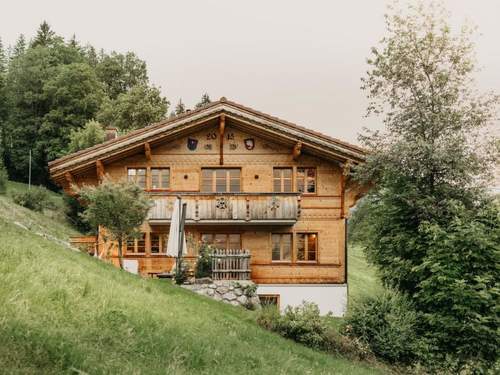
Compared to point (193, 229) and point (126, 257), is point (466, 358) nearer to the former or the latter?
point (193, 229)

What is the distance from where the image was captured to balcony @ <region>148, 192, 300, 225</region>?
26328 mm

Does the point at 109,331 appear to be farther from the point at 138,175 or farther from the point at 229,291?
the point at 138,175

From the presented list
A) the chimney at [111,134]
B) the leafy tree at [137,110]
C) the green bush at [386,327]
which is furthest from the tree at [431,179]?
the leafy tree at [137,110]

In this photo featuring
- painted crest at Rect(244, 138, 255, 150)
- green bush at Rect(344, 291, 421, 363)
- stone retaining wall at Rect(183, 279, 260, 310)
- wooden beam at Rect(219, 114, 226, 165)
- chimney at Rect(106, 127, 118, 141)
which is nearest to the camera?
green bush at Rect(344, 291, 421, 363)

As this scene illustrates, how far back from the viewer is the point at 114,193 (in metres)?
20.5

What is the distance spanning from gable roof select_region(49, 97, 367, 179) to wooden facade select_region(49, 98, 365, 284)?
0.15ft

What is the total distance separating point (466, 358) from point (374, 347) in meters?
2.77

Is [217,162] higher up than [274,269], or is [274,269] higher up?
[217,162]

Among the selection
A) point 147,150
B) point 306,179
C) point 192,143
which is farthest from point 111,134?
point 306,179

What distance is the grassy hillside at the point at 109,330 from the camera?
23.2 ft

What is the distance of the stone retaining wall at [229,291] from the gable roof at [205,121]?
8519mm

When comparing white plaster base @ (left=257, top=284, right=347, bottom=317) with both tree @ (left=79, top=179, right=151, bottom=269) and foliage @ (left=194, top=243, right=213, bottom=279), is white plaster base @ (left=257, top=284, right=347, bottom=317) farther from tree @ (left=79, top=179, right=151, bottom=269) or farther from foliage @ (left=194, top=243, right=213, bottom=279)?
tree @ (left=79, top=179, right=151, bottom=269)

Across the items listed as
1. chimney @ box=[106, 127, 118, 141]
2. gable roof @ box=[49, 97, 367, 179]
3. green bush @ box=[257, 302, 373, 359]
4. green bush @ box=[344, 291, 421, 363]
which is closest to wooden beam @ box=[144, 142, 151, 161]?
gable roof @ box=[49, 97, 367, 179]

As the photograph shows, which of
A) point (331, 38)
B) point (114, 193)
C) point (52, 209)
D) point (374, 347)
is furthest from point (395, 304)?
point (331, 38)
